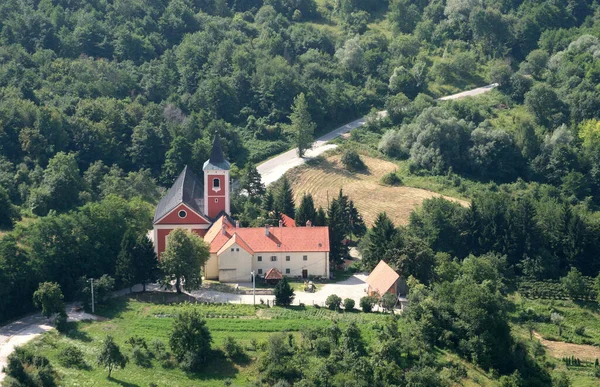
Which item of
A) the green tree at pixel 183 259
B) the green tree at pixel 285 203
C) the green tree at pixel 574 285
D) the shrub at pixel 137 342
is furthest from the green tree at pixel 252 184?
the shrub at pixel 137 342

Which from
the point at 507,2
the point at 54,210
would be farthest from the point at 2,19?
the point at 507,2

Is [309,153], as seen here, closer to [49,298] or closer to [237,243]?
[237,243]

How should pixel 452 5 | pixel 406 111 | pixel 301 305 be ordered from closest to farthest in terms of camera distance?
pixel 301 305 → pixel 406 111 → pixel 452 5

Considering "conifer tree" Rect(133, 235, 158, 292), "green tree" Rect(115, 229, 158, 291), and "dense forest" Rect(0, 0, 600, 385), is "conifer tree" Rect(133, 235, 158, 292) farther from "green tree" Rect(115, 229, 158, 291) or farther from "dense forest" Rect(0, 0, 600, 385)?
"dense forest" Rect(0, 0, 600, 385)

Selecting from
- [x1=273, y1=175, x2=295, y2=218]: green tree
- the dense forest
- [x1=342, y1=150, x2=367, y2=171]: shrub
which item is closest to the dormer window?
the dense forest

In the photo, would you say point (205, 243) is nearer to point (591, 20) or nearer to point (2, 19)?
point (2, 19)
